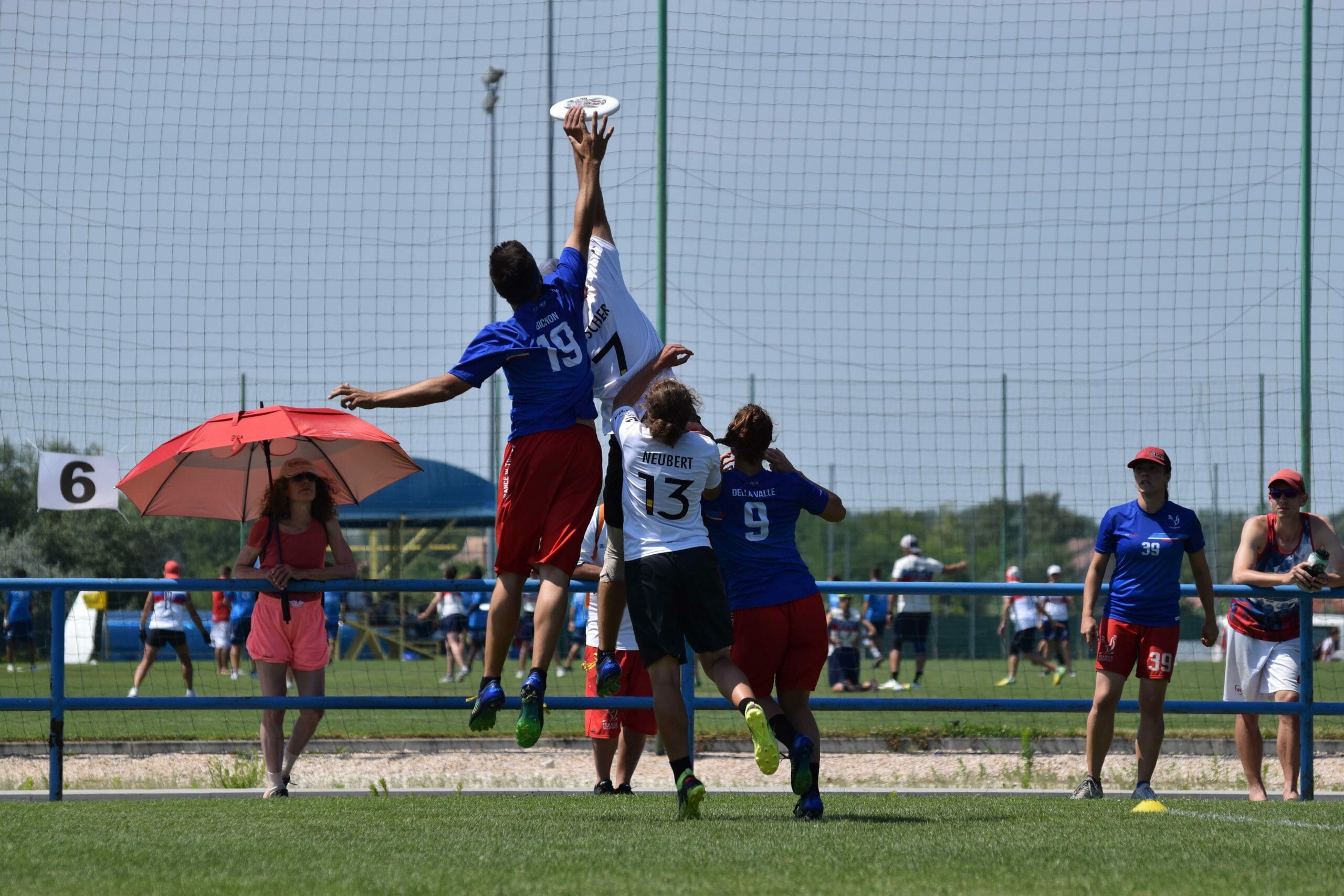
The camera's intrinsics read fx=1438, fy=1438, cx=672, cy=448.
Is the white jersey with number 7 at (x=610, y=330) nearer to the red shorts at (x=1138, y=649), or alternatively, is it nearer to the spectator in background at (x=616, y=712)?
the spectator in background at (x=616, y=712)

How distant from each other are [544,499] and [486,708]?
93cm

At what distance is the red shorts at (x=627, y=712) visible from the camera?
24.1 ft

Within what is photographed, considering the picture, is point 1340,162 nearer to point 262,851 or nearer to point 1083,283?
point 1083,283

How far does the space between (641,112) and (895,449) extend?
449 cm

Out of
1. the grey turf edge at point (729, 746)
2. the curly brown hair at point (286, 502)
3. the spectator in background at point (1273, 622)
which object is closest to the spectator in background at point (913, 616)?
the grey turf edge at point (729, 746)

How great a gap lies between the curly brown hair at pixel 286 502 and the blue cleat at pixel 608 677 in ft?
7.22

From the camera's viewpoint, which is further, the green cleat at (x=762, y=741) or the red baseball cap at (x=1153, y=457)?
the red baseball cap at (x=1153, y=457)

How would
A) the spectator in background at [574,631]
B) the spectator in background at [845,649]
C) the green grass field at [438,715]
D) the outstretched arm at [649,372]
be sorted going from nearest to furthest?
the outstretched arm at [649,372] → the green grass field at [438,715] → the spectator in background at [845,649] → the spectator in background at [574,631]

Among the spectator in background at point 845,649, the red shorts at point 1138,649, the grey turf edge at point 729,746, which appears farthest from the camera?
the spectator in background at point 845,649

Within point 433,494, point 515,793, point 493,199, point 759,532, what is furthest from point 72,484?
point 759,532

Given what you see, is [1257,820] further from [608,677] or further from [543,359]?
[543,359]

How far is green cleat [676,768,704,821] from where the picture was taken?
5512 mm

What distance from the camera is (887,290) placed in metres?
11.9

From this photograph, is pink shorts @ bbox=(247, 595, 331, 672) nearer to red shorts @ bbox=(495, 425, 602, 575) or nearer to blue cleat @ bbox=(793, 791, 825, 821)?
red shorts @ bbox=(495, 425, 602, 575)
